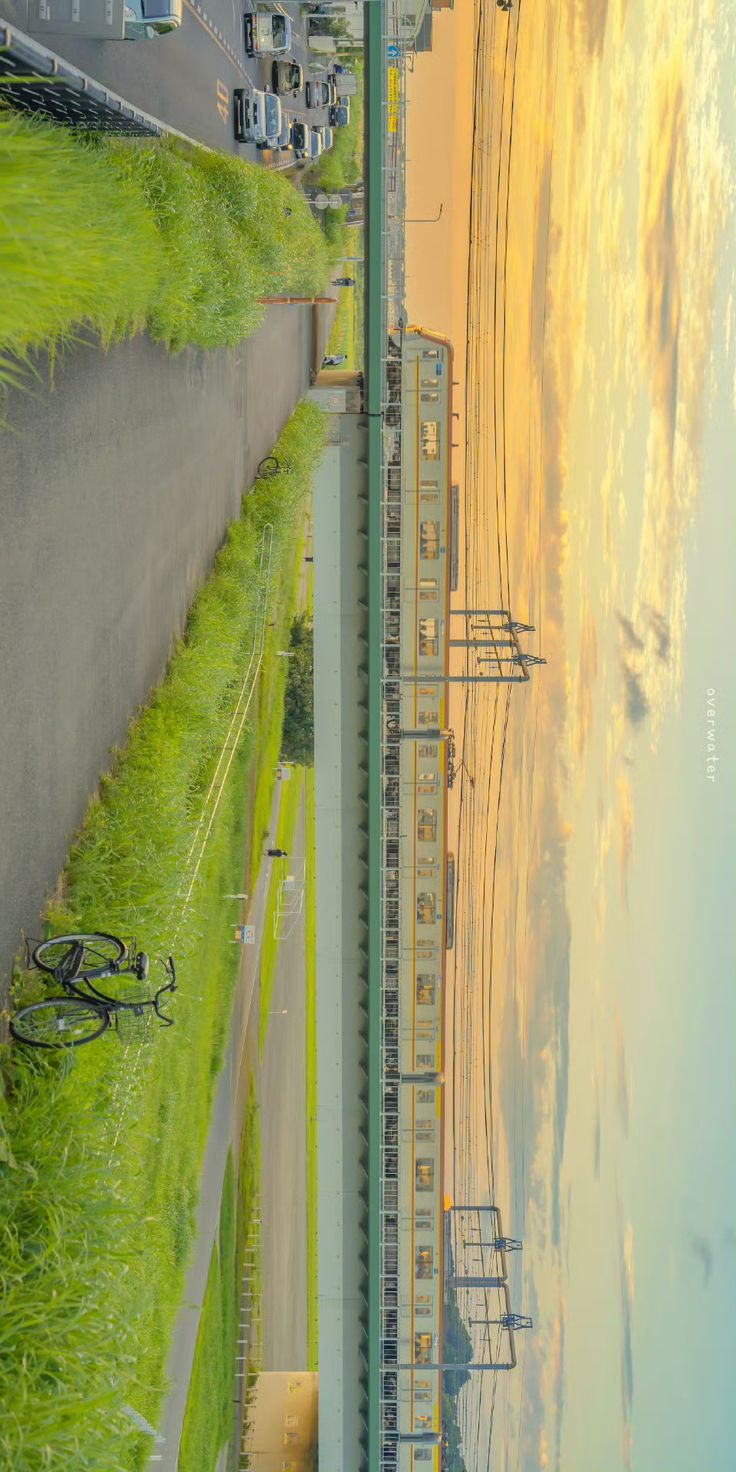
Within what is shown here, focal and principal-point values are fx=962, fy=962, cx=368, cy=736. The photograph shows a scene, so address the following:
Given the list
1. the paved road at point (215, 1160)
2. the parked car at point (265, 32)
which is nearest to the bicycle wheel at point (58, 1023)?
the paved road at point (215, 1160)

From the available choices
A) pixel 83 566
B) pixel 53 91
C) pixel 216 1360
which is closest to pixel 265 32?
pixel 53 91

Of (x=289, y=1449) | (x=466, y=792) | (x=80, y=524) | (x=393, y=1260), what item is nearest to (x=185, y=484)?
(x=80, y=524)

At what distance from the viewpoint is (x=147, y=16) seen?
48.7 ft

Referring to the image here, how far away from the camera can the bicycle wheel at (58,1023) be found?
33.2ft

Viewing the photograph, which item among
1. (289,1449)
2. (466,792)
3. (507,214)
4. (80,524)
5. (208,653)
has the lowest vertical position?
(289,1449)

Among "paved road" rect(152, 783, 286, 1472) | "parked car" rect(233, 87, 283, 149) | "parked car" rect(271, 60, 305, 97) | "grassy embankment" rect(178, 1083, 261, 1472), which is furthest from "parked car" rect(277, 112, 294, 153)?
"grassy embankment" rect(178, 1083, 261, 1472)

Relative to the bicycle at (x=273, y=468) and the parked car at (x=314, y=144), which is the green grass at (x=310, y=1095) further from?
the parked car at (x=314, y=144)

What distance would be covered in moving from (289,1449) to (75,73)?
102 feet

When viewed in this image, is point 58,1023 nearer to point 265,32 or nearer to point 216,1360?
point 216,1360

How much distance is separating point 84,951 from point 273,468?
14768 mm

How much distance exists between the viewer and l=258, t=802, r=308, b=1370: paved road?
2736 cm

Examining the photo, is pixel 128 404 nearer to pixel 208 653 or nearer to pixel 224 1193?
pixel 208 653

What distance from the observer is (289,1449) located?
2625cm

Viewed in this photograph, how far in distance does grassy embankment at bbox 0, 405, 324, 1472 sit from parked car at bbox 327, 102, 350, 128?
57.8ft
